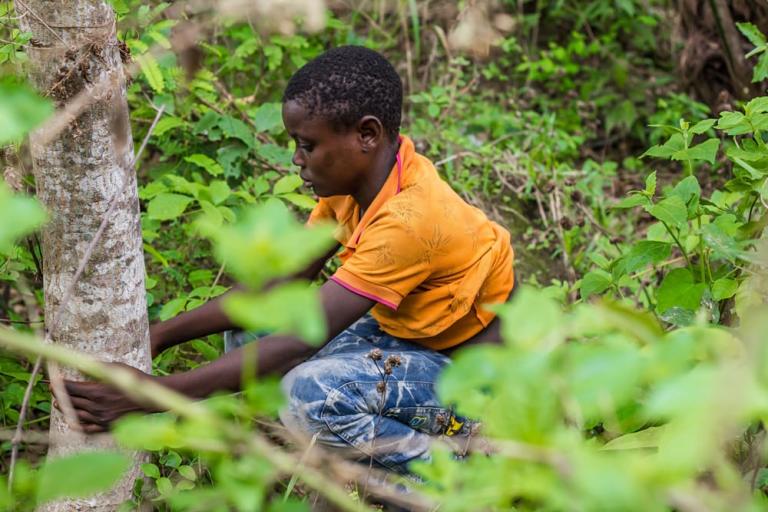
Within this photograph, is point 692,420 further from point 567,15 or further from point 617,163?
point 567,15

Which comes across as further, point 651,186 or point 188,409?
point 651,186

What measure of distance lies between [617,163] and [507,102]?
64 centimetres

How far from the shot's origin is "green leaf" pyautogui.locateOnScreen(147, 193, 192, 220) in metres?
2.51

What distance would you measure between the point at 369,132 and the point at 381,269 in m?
0.38

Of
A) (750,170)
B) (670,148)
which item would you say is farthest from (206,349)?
(750,170)

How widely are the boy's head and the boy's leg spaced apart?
0.45 metres

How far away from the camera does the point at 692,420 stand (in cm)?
68

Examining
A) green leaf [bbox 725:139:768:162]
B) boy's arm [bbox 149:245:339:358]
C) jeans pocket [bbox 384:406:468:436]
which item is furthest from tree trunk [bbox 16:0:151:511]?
green leaf [bbox 725:139:768:162]

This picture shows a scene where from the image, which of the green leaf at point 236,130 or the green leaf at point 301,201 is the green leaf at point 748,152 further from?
the green leaf at point 236,130

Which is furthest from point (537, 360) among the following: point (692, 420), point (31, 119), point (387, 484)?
point (387, 484)

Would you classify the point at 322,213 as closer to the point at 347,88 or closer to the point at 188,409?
the point at 347,88

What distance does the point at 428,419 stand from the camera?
2217mm

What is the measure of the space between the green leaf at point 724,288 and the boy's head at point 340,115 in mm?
854

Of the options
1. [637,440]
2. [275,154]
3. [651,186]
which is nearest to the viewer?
[637,440]
